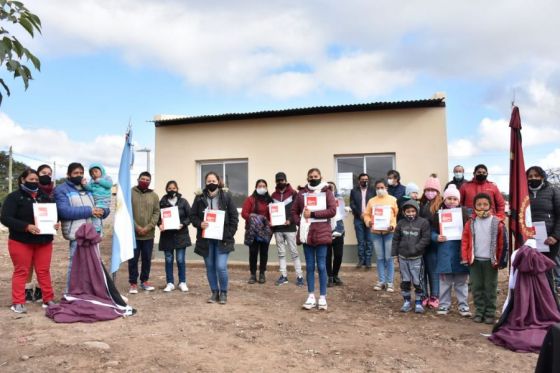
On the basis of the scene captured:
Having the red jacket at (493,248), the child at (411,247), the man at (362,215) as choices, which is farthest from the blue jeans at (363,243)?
the red jacket at (493,248)

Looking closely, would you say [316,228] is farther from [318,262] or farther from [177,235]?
[177,235]

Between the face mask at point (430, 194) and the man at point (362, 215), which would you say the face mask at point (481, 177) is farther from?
the man at point (362, 215)

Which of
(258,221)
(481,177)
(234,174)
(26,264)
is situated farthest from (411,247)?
(234,174)

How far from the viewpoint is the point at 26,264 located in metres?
5.95

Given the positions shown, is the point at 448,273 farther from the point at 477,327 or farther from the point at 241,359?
the point at 241,359

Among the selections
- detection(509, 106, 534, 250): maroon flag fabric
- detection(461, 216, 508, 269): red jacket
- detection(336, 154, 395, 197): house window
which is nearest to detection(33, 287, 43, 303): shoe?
detection(461, 216, 508, 269): red jacket

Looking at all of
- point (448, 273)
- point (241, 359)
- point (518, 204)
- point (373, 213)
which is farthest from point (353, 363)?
point (373, 213)

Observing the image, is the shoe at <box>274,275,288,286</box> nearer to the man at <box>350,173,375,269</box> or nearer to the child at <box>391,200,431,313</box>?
the man at <box>350,173,375,269</box>

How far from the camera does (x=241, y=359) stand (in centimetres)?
431

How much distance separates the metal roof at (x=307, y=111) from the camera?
378 inches

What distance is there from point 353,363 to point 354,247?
5789 millimetres

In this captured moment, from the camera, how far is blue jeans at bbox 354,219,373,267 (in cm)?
918

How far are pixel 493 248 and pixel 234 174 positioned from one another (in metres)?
6.72

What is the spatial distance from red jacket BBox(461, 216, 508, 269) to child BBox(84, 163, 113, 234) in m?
5.06
